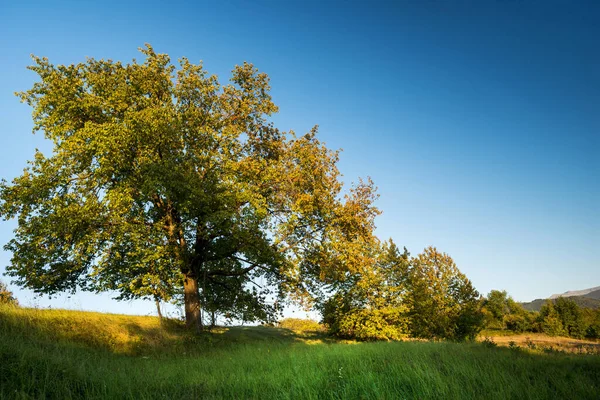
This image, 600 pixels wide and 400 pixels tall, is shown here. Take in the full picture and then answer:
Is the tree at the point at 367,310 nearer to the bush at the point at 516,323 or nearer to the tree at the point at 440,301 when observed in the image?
the tree at the point at 440,301

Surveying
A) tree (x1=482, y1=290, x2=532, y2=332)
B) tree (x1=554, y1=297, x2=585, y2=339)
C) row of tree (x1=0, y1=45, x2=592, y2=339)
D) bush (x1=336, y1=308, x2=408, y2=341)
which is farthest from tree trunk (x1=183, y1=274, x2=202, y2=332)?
tree (x1=554, y1=297, x2=585, y2=339)

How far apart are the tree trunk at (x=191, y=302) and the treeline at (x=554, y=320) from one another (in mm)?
48063

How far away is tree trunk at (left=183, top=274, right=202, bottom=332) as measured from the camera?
20.9 meters

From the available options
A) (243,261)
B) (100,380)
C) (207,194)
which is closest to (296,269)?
(243,261)

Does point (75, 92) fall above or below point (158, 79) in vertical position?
below

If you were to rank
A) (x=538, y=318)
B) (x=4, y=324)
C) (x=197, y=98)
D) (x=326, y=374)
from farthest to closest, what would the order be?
(x=538, y=318), (x=197, y=98), (x=4, y=324), (x=326, y=374)

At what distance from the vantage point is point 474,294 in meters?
41.7

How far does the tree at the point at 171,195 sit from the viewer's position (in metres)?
17.5

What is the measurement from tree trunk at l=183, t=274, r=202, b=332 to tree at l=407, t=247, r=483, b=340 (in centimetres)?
2013

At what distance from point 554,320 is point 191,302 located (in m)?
63.1

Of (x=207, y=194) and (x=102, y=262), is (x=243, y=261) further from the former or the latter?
(x=102, y=262)

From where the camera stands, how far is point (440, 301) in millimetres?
38188

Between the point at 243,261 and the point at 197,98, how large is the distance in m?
11.0

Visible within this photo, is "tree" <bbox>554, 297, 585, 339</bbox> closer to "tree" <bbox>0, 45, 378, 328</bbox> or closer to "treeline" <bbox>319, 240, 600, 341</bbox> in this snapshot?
"treeline" <bbox>319, 240, 600, 341</bbox>
